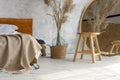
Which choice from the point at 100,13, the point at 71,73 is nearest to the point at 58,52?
the point at 100,13

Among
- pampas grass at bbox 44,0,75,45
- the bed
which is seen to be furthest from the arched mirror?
the bed

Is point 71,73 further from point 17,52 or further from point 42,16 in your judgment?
point 42,16

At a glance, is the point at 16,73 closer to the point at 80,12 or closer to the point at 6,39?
the point at 6,39

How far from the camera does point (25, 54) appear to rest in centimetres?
440

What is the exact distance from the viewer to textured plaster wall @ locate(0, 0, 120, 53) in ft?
20.4

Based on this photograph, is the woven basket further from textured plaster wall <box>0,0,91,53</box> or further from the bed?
the bed

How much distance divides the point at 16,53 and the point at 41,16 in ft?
7.39

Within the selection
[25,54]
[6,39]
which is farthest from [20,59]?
[6,39]

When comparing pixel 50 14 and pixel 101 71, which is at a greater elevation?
pixel 50 14

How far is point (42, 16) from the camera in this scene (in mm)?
6527

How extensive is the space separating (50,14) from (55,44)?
71 cm

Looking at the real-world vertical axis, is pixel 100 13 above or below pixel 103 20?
above

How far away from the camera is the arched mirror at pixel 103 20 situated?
6.52 metres

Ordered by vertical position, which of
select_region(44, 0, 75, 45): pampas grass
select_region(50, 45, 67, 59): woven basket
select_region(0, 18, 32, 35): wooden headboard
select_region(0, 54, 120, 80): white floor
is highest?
select_region(44, 0, 75, 45): pampas grass
